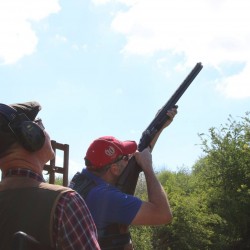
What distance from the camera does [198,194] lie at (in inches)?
941

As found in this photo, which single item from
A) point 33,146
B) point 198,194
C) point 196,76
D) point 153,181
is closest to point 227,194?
point 198,194

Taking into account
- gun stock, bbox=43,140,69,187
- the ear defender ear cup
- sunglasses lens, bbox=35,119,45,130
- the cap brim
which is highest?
gun stock, bbox=43,140,69,187

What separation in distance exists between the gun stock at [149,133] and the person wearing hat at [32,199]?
169 cm

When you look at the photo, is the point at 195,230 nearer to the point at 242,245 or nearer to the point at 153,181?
the point at 242,245

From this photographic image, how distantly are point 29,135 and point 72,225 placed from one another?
468mm

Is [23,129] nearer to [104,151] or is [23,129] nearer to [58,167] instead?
[104,151]

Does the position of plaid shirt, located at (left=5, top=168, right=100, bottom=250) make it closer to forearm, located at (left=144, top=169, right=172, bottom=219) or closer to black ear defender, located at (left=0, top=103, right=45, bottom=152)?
black ear defender, located at (left=0, top=103, right=45, bottom=152)

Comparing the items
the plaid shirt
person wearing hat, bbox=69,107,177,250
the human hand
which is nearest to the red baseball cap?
person wearing hat, bbox=69,107,177,250

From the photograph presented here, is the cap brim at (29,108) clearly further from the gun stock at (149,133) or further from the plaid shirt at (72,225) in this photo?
the gun stock at (149,133)

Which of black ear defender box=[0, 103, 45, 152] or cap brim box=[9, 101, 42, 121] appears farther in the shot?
cap brim box=[9, 101, 42, 121]

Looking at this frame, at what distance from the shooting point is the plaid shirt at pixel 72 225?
6.25 feet

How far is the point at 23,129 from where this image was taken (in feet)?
7.07

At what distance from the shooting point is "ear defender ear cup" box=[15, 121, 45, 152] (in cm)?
214

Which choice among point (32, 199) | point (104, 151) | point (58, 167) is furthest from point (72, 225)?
point (58, 167)
